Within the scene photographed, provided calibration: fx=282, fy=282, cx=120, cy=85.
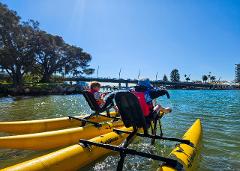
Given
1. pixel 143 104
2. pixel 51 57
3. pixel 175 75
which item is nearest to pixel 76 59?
pixel 51 57

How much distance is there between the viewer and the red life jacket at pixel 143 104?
6.27 m

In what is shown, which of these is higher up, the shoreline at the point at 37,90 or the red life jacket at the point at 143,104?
the red life jacket at the point at 143,104

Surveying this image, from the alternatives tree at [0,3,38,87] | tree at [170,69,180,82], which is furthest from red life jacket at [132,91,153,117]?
tree at [170,69,180,82]

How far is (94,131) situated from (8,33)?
135ft

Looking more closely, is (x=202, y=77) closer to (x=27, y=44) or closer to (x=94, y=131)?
(x=27, y=44)

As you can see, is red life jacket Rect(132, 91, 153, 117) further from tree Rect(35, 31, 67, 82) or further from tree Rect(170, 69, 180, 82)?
tree Rect(170, 69, 180, 82)

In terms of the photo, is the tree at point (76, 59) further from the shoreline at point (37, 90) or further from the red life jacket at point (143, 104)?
the red life jacket at point (143, 104)

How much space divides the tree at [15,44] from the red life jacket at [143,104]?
42.3 metres

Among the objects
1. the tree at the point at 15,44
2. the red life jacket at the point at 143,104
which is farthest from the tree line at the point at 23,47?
the red life jacket at the point at 143,104

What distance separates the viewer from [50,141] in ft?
25.8

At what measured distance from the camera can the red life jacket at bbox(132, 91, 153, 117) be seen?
627cm

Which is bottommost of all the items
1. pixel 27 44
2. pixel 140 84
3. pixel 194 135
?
pixel 194 135

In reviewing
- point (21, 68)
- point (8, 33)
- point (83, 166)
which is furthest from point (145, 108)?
point (21, 68)

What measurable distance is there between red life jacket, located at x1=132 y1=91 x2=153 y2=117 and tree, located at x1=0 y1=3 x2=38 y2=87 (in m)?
42.3
